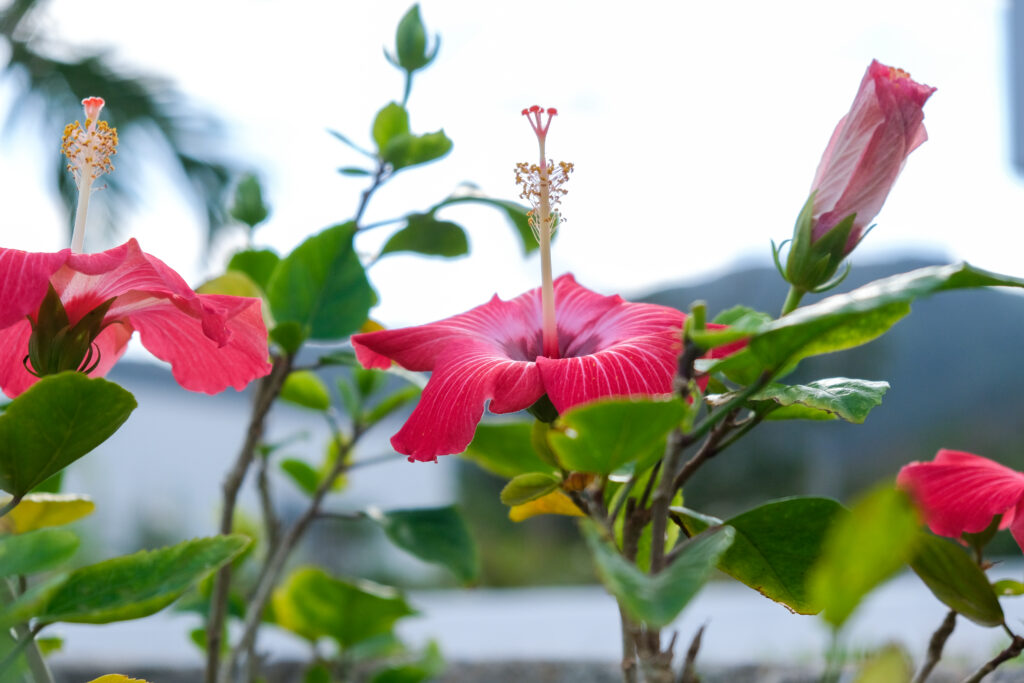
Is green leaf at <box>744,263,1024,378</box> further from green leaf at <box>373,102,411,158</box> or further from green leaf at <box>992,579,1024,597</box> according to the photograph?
green leaf at <box>373,102,411,158</box>

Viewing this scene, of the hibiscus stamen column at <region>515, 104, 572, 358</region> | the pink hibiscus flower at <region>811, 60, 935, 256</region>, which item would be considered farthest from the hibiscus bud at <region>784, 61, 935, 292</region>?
the hibiscus stamen column at <region>515, 104, 572, 358</region>

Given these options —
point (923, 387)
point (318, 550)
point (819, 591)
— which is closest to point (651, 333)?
point (819, 591)

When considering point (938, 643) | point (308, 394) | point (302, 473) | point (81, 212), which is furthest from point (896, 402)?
point (81, 212)

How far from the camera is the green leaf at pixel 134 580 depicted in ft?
0.83

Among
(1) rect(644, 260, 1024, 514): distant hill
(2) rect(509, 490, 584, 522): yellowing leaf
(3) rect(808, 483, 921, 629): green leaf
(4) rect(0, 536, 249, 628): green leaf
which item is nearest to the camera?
(3) rect(808, 483, 921, 629): green leaf

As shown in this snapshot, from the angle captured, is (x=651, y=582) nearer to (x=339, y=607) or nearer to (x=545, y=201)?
(x=545, y=201)

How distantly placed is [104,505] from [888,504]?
734 centimetres

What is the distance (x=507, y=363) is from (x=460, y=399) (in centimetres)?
2

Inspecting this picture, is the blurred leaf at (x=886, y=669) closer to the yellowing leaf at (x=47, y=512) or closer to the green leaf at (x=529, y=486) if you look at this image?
the green leaf at (x=529, y=486)

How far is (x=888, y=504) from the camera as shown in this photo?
145 millimetres

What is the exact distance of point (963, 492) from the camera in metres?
0.38

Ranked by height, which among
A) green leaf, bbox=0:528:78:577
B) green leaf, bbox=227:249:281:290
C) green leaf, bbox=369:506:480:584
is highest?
green leaf, bbox=227:249:281:290

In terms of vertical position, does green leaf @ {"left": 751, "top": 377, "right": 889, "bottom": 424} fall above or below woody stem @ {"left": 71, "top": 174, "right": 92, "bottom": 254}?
below

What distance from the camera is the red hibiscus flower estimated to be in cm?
31
